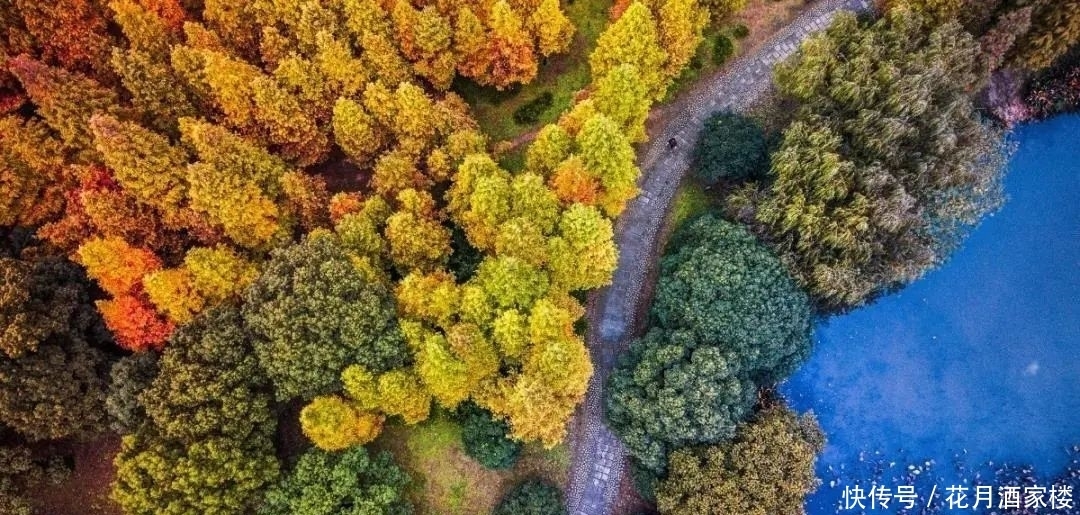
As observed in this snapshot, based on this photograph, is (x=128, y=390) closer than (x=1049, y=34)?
Yes

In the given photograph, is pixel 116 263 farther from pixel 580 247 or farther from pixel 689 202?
pixel 689 202

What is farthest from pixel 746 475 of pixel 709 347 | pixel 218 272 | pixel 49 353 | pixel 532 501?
pixel 49 353

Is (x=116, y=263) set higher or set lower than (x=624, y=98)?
higher

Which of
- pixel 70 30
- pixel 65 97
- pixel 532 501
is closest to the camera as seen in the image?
pixel 65 97

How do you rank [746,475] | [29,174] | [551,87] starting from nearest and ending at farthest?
1. [746,475]
2. [29,174]
3. [551,87]

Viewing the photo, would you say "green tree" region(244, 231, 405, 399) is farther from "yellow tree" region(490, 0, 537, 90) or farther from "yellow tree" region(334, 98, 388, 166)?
"yellow tree" region(490, 0, 537, 90)

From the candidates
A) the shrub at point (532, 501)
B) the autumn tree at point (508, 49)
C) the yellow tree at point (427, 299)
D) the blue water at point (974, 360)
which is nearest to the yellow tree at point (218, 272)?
the yellow tree at point (427, 299)

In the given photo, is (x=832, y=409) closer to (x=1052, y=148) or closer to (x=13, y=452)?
(x=1052, y=148)
